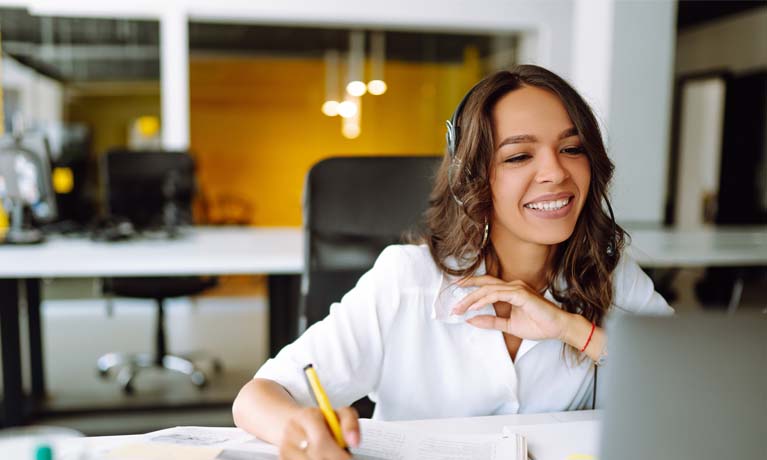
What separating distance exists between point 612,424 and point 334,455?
35cm

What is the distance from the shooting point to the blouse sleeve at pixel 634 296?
4.28 feet

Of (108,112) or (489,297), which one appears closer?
(489,297)

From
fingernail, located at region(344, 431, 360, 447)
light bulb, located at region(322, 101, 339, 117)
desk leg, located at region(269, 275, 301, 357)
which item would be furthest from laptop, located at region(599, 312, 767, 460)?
light bulb, located at region(322, 101, 339, 117)

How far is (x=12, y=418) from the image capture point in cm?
267

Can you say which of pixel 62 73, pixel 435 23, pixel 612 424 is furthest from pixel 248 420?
pixel 62 73

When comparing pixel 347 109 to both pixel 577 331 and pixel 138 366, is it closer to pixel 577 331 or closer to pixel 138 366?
pixel 138 366

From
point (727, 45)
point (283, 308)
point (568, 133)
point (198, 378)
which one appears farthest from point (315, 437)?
point (727, 45)

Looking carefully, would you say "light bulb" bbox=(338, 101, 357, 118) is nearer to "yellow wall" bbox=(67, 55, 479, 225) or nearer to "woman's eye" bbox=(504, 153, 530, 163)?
"yellow wall" bbox=(67, 55, 479, 225)

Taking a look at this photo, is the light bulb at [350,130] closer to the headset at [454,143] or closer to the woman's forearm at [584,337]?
the headset at [454,143]

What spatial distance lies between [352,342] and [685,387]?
674 millimetres

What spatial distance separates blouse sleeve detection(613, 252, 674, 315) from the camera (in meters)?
1.31

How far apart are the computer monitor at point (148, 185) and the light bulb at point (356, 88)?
9.27ft

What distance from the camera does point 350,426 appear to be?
80 centimetres

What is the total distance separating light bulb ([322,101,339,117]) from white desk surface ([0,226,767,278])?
9.36ft
